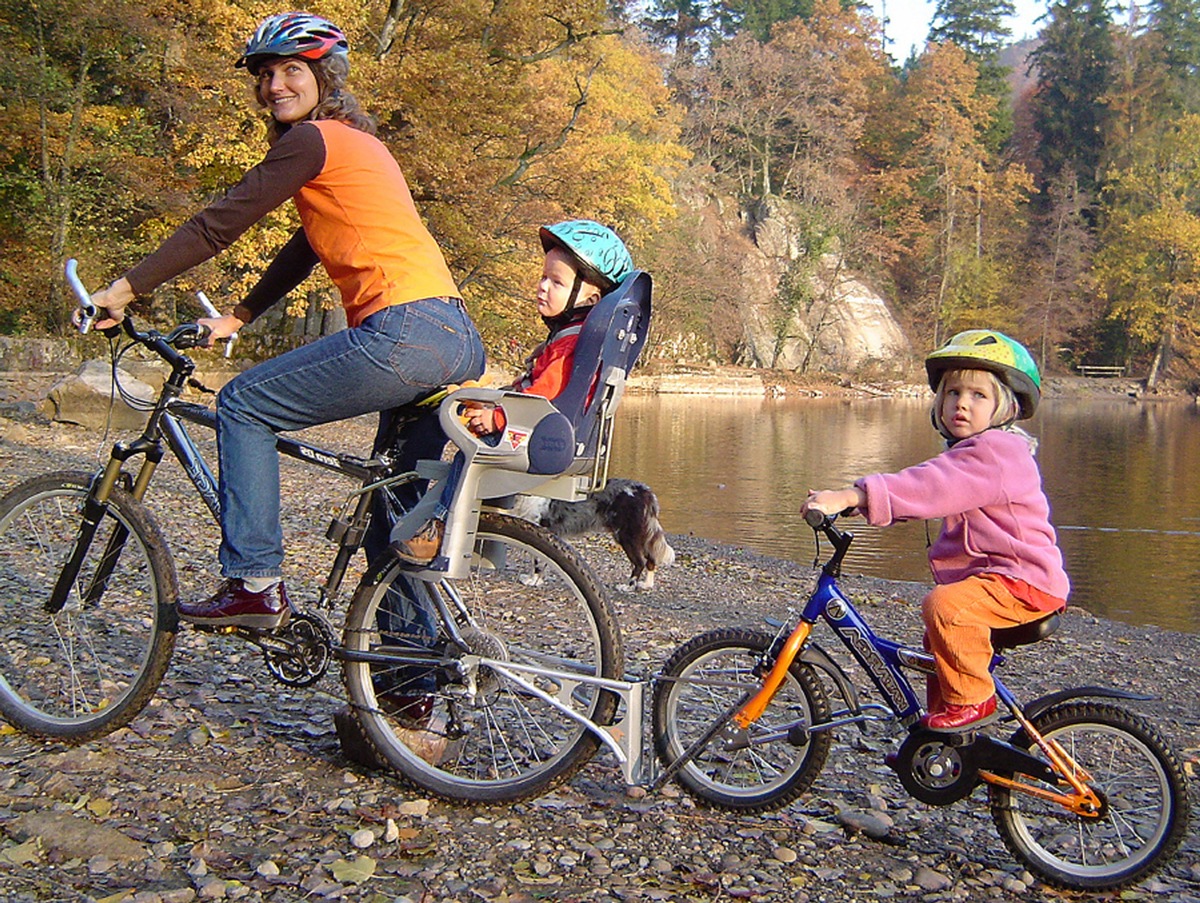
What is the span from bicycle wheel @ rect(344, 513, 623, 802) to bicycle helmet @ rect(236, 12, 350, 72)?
1.67 meters

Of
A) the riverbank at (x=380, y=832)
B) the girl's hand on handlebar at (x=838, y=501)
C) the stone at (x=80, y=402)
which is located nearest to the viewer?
the riverbank at (x=380, y=832)

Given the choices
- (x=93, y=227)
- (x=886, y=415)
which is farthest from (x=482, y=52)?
(x=886, y=415)

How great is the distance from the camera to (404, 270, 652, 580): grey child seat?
3.67 meters

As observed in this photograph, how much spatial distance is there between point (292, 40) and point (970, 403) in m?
2.57

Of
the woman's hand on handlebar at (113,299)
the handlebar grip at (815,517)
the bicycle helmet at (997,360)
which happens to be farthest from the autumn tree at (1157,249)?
the woman's hand on handlebar at (113,299)

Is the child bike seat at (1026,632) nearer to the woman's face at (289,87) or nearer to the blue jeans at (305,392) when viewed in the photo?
the blue jeans at (305,392)

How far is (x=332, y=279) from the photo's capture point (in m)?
3.62

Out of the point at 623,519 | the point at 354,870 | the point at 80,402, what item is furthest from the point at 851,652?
the point at 80,402

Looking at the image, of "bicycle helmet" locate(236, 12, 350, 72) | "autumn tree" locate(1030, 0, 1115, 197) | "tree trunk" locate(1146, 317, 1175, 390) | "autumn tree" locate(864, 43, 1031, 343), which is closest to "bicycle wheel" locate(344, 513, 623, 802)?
"bicycle helmet" locate(236, 12, 350, 72)

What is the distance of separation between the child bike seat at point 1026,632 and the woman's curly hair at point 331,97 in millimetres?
2714

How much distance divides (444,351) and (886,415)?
4492 centimetres

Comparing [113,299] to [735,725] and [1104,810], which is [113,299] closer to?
[735,725]

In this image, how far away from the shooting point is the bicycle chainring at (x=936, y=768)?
12.0ft

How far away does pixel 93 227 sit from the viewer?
23.9 m
